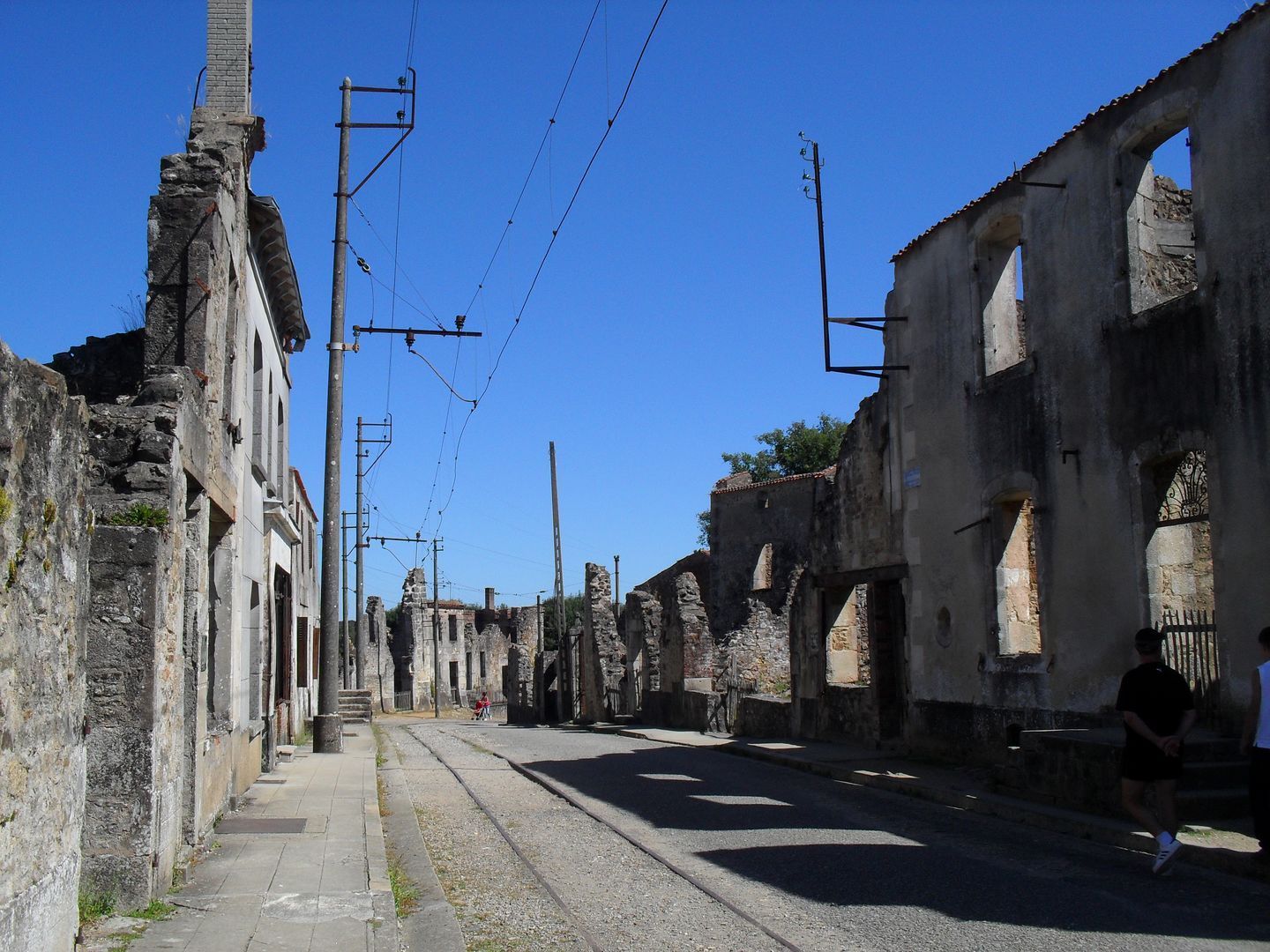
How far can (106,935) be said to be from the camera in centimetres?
647

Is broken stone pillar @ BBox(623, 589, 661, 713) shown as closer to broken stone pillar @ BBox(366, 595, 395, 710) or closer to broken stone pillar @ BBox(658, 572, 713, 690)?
broken stone pillar @ BBox(658, 572, 713, 690)

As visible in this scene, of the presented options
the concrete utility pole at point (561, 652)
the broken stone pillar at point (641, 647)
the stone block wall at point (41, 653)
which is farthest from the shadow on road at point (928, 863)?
the concrete utility pole at point (561, 652)

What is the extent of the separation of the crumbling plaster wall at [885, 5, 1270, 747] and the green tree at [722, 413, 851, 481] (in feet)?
140

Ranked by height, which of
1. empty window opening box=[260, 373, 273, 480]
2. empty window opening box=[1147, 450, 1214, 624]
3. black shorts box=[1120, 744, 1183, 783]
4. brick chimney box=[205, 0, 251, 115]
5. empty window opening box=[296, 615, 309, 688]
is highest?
brick chimney box=[205, 0, 251, 115]

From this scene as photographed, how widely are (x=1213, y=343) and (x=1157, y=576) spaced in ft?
7.86

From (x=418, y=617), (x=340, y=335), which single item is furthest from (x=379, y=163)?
(x=418, y=617)

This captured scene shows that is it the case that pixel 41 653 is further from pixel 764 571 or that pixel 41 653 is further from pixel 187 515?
pixel 764 571

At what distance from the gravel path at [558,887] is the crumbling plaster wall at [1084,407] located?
5.57 meters

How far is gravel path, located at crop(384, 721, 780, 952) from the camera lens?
688 cm

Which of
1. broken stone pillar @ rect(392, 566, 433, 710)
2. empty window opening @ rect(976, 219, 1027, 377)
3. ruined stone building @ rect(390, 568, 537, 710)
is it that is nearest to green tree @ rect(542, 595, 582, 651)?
ruined stone building @ rect(390, 568, 537, 710)

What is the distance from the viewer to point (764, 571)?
1688 inches

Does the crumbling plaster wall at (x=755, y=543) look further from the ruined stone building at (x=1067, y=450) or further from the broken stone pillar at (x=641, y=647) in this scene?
the ruined stone building at (x=1067, y=450)

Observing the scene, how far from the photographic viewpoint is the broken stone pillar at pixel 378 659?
54.0m

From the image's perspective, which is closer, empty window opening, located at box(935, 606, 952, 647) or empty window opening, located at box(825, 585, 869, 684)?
empty window opening, located at box(935, 606, 952, 647)
